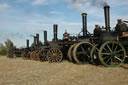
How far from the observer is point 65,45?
519 inches

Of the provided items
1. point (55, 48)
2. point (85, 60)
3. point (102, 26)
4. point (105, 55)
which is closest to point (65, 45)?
point (55, 48)

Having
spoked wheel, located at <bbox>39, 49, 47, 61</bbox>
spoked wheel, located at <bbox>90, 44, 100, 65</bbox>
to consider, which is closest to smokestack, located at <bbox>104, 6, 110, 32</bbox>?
spoked wheel, located at <bbox>90, 44, 100, 65</bbox>

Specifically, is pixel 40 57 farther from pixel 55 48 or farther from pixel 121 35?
pixel 121 35

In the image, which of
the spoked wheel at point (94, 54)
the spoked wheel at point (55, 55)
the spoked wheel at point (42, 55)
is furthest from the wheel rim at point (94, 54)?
the spoked wheel at point (42, 55)

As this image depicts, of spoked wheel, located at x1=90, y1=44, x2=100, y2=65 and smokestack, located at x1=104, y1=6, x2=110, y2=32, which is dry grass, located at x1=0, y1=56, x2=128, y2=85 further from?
smokestack, located at x1=104, y1=6, x2=110, y2=32

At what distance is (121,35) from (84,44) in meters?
2.32

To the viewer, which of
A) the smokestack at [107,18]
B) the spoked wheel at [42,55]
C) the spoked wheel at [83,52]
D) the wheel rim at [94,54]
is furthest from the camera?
the spoked wheel at [42,55]

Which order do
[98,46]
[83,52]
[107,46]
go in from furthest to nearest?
[83,52] < [98,46] < [107,46]

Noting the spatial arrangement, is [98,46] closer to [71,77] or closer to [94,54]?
[94,54]

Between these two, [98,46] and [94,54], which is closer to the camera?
[94,54]

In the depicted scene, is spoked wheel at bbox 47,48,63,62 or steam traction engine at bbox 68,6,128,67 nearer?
steam traction engine at bbox 68,6,128,67

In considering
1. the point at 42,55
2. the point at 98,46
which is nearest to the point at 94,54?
the point at 98,46

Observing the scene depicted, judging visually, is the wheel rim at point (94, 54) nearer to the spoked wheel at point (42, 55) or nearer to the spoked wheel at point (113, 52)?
the spoked wheel at point (113, 52)

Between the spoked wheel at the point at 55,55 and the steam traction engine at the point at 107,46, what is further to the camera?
the spoked wheel at the point at 55,55
